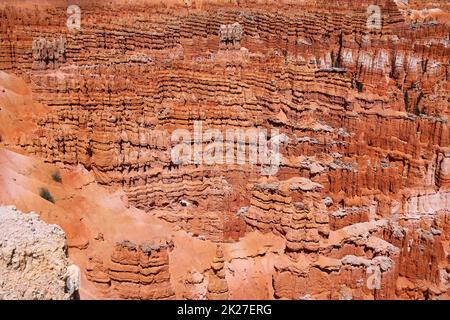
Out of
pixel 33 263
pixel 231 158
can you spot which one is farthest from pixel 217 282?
pixel 231 158

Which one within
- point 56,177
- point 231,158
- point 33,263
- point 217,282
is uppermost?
point 33,263

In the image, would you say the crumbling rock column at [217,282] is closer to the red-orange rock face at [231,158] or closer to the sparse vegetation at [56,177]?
the red-orange rock face at [231,158]

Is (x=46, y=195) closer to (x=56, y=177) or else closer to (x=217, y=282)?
(x=56, y=177)

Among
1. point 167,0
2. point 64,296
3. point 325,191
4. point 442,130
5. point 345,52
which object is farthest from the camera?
point 167,0

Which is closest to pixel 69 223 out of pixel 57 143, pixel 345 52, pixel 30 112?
pixel 57 143

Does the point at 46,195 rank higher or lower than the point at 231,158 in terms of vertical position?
lower

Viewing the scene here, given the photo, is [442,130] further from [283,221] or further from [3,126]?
[3,126]

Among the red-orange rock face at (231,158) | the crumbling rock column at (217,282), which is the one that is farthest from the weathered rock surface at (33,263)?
the crumbling rock column at (217,282)

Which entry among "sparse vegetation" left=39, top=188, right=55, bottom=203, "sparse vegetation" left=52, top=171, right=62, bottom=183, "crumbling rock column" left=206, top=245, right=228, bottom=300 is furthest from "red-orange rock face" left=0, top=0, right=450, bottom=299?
"sparse vegetation" left=52, top=171, right=62, bottom=183
